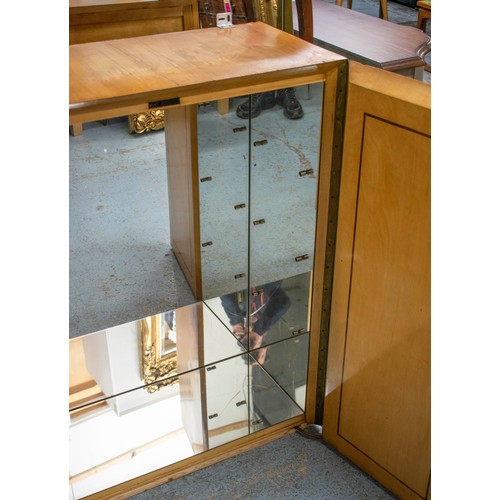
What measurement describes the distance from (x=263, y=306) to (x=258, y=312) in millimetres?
31

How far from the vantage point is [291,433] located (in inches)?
89.4

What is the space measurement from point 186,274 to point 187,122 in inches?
27.5

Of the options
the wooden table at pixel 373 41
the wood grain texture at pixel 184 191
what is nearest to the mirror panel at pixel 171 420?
the wood grain texture at pixel 184 191

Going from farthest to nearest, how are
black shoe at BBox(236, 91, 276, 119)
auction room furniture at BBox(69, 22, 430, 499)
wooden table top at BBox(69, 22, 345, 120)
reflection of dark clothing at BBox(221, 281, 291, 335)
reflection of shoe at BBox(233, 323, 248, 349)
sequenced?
reflection of shoe at BBox(233, 323, 248, 349) < reflection of dark clothing at BBox(221, 281, 291, 335) < black shoe at BBox(236, 91, 276, 119) < auction room furniture at BBox(69, 22, 430, 499) < wooden table top at BBox(69, 22, 345, 120)

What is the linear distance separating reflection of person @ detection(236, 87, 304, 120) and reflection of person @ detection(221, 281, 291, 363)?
63cm

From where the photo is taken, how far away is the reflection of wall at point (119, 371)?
229 centimetres

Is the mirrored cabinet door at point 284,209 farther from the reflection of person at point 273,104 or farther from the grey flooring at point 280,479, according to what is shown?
the grey flooring at point 280,479

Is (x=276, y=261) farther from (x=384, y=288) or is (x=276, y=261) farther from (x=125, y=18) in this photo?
(x=125, y=18)

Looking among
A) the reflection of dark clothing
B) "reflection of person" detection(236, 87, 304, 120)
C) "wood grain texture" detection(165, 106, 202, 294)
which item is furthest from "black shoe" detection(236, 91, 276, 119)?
the reflection of dark clothing

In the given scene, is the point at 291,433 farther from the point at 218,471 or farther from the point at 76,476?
the point at 76,476

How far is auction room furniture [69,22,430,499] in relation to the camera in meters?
1.58

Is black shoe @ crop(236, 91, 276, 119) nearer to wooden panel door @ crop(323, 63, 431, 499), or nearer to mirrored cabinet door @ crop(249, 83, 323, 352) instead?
mirrored cabinet door @ crop(249, 83, 323, 352)
